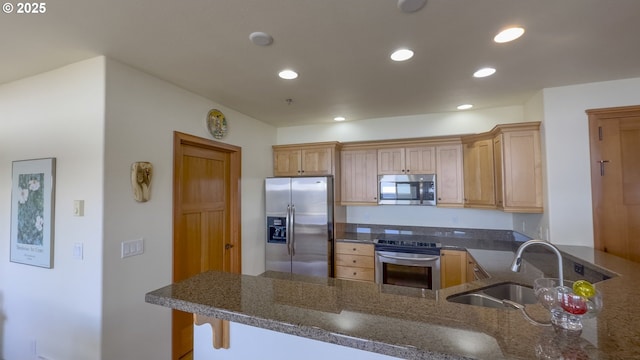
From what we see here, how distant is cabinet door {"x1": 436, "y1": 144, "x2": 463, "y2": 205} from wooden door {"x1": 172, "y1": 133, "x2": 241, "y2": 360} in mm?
2590

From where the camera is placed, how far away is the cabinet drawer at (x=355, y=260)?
3.57 metres

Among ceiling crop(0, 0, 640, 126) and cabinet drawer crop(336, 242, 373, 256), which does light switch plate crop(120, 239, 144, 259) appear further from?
cabinet drawer crop(336, 242, 373, 256)

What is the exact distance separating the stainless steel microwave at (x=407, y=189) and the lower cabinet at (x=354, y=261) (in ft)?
2.34

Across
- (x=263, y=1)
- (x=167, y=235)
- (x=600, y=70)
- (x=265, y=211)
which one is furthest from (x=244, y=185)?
(x=600, y=70)

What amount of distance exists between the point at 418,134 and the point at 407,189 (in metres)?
0.75

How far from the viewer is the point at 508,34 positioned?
1755 mm

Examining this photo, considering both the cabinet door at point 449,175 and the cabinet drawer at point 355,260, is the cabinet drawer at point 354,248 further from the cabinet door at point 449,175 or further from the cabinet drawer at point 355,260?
the cabinet door at point 449,175

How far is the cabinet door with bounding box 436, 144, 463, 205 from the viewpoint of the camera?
3559 millimetres

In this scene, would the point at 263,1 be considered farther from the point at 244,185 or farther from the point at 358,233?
the point at 358,233

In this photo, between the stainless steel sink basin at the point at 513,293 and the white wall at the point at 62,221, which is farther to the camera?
the white wall at the point at 62,221

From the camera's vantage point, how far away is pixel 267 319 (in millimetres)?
950

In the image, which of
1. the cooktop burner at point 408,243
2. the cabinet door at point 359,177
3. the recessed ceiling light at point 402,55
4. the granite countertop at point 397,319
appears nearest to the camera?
the granite countertop at point 397,319

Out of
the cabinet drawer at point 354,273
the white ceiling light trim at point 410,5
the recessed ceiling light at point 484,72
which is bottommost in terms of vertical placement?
the cabinet drawer at point 354,273

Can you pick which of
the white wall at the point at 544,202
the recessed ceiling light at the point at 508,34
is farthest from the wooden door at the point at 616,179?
the recessed ceiling light at the point at 508,34
